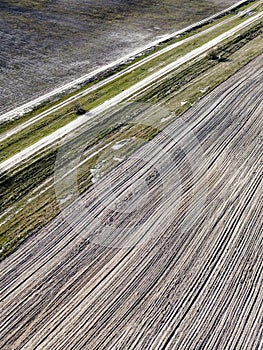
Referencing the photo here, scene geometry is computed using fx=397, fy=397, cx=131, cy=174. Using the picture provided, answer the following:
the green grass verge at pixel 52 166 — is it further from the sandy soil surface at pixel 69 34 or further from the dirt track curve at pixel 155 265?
the sandy soil surface at pixel 69 34

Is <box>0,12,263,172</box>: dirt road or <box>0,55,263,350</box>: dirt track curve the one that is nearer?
<box>0,55,263,350</box>: dirt track curve

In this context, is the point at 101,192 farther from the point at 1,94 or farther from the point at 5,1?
the point at 5,1

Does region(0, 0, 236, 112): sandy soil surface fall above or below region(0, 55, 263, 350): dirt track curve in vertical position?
above

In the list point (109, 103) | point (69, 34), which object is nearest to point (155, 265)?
point (109, 103)

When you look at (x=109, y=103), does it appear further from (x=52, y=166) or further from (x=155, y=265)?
(x=155, y=265)

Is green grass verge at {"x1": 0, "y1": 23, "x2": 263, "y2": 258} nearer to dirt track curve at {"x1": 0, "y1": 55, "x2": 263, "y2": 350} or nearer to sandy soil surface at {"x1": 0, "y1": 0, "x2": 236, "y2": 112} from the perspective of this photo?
dirt track curve at {"x1": 0, "y1": 55, "x2": 263, "y2": 350}

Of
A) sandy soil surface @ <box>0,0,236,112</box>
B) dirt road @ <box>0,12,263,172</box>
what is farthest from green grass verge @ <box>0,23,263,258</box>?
sandy soil surface @ <box>0,0,236,112</box>

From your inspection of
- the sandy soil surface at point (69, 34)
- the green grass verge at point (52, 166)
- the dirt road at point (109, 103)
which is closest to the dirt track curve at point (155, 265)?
the green grass verge at point (52, 166)

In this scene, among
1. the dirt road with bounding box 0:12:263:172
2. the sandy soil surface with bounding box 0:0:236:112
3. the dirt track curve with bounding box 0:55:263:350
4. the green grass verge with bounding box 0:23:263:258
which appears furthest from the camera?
the sandy soil surface with bounding box 0:0:236:112
